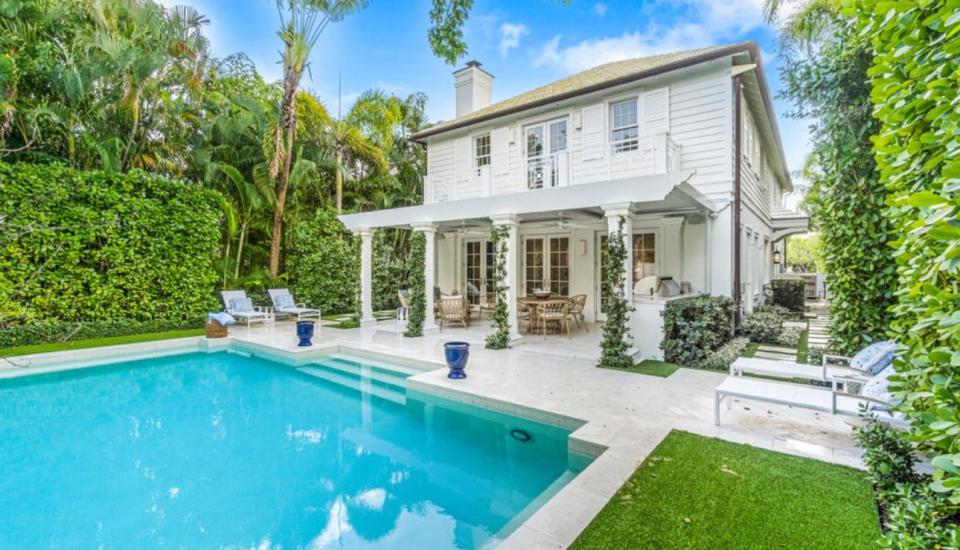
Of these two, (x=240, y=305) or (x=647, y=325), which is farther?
(x=240, y=305)

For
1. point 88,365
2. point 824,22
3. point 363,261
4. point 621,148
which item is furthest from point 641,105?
point 88,365

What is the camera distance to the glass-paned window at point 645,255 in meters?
12.1

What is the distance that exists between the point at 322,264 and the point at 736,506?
15.8 metres

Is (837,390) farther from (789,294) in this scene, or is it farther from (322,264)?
(322,264)

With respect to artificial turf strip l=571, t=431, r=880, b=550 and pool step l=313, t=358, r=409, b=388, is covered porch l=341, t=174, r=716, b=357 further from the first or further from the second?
artificial turf strip l=571, t=431, r=880, b=550

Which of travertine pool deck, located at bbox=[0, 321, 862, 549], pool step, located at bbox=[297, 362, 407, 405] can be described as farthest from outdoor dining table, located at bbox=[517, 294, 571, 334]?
pool step, located at bbox=[297, 362, 407, 405]

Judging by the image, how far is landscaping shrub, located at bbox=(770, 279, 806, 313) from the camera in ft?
53.6

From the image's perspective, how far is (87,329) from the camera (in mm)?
11125

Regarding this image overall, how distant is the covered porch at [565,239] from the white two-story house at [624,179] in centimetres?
4

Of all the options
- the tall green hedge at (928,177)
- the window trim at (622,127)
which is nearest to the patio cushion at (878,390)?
the tall green hedge at (928,177)

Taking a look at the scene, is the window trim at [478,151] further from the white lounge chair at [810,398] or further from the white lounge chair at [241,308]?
the white lounge chair at [810,398]

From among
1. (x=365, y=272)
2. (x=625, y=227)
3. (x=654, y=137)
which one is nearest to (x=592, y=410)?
(x=625, y=227)

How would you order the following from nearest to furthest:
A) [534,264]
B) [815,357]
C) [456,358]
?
[815,357], [456,358], [534,264]

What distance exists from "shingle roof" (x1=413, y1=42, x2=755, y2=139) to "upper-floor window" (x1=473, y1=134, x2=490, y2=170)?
2.36 ft
